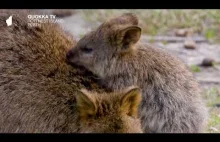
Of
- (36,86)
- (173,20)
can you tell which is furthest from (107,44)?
(173,20)

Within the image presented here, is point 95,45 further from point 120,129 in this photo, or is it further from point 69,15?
point 69,15

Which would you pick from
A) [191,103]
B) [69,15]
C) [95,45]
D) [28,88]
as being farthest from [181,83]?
[69,15]

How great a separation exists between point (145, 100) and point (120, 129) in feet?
3.01

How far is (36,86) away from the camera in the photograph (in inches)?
216

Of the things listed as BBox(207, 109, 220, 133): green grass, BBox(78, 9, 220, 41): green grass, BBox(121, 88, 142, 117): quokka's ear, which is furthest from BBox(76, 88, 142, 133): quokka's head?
BBox(78, 9, 220, 41): green grass

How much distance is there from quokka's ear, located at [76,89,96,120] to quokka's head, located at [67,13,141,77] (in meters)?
0.86

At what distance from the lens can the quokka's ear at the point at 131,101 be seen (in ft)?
16.7

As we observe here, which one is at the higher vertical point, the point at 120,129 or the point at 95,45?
the point at 95,45

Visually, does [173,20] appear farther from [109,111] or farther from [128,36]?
[109,111]

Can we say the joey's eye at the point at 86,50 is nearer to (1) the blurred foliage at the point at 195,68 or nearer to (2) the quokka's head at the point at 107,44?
(2) the quokka's head at the point at 107,44

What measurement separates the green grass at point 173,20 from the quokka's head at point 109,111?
15.0ft

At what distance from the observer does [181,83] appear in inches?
235

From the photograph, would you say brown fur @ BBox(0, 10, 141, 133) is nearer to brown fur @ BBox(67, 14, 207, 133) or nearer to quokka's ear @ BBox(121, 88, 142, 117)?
brown fur @ BBox(67, 14, 207, 133)

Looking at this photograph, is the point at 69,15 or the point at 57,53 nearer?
the point at 57,53
